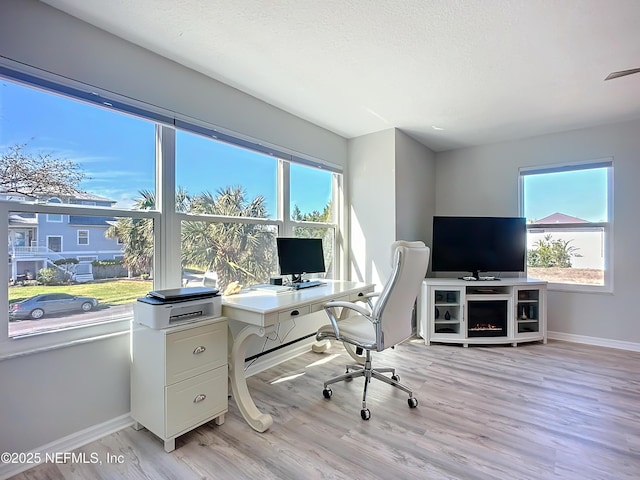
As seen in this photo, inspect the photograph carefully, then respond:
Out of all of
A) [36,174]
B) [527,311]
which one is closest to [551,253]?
[527,311]

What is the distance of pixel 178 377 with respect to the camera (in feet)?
5.85

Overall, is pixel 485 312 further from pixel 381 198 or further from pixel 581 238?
pixel 381 198

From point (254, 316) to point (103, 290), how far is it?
960 mm

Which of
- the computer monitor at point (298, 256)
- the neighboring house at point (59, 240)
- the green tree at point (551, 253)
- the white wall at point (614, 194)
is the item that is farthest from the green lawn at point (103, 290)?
the green tree at point (551, 253)

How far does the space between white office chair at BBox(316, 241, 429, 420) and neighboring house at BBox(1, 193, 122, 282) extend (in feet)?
4.98

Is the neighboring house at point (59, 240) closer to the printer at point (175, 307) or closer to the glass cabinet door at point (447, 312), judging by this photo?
the printer at point (175, 307)

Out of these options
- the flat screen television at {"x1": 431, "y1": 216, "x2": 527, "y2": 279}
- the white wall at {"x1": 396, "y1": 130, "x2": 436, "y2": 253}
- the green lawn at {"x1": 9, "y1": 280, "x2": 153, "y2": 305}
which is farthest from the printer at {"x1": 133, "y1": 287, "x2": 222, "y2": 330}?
the flat screen television at {"x1": 431, "y1": 216, "x2": 527, "y2": 279}

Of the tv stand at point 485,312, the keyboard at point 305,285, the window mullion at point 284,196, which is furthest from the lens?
the tv stand at point 485,312

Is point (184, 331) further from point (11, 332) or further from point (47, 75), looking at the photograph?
point (47, 75)

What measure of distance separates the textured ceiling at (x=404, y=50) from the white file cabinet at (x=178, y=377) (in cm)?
180

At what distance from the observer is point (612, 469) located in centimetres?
160

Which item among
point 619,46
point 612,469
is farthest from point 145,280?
point 619,46

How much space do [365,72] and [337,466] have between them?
8.45 ft

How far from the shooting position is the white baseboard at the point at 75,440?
1560 mm
